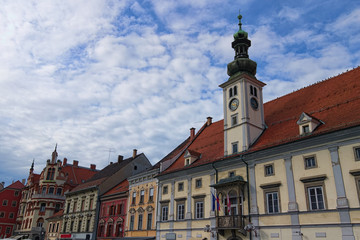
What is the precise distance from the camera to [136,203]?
35.8 meters

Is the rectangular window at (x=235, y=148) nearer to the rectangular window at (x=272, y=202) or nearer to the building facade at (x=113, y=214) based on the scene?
the rectangular window at (x=272, y=202)

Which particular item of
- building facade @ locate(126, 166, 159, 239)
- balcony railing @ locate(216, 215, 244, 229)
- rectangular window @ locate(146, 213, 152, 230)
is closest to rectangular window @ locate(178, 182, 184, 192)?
building facade @ locate(126, 166, 159, 239)

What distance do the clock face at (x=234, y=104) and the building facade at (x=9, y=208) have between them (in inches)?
2355

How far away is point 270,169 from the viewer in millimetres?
23312

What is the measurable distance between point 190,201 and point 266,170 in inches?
333

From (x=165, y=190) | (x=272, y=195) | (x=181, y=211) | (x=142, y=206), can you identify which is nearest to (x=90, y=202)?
(x=142, y=206)

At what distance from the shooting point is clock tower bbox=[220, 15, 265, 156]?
2709 centimetres

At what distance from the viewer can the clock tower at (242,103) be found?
2709 cm

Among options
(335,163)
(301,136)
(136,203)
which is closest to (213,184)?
(301,136)

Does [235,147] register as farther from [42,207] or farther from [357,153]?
[42,207]

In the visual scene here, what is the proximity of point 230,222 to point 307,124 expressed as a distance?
918 centimetres

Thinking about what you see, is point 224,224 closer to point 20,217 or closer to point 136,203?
point 136,203

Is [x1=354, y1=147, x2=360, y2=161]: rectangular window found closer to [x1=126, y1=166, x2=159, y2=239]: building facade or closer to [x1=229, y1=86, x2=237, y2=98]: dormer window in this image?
[x1=229, y1=86, x2=237, y2=98]: dormer window

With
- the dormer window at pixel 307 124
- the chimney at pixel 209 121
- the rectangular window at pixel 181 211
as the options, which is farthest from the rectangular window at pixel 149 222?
the dormer window at pixel 307 124
